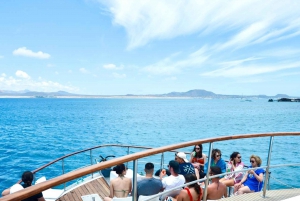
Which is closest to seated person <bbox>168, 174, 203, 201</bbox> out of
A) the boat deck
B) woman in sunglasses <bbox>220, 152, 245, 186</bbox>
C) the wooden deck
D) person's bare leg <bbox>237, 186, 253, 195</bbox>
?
the boat deck

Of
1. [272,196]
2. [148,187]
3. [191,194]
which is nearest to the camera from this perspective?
[191,194]

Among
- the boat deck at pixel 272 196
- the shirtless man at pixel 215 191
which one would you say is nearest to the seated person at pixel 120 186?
the shirtless man at pixel 215 191

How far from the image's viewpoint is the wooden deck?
620 centimetres

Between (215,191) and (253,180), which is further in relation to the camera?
(253,180)

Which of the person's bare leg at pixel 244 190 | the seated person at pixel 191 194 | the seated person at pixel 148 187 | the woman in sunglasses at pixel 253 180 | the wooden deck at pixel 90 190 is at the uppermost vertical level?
the seated person at pixel 191 194

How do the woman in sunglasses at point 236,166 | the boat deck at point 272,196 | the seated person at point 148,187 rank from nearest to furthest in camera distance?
the boat deck at point 272,196 < the seated person at point 148,187 < the woman in sunglasses at point 236,166

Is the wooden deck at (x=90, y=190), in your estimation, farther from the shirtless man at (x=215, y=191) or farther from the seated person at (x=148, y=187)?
the shirtless man at (x=215, y=191)

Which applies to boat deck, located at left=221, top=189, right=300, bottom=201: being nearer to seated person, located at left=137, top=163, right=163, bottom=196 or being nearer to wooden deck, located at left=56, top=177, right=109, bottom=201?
seated person, located at left=137, top=163, right=163, bottom=196

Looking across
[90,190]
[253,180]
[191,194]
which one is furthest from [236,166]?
Answer: [90,190]

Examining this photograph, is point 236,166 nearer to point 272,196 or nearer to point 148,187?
point 272,196

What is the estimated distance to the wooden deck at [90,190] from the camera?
20.4 feet

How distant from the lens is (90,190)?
6.68m

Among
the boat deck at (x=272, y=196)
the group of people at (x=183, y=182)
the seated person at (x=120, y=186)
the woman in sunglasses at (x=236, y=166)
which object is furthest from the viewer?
the woman in sunglasses at (x=236, y=166)

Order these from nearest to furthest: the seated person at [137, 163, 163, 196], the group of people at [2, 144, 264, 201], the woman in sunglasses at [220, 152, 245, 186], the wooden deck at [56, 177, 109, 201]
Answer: the group of people at [2, 144, 264, 201]
the seated person at [137, 163, 163, 196]
the woman in sunglasses at [220, 152, 245, 186]
the wooden deck at [56, 177, 109, 201]
